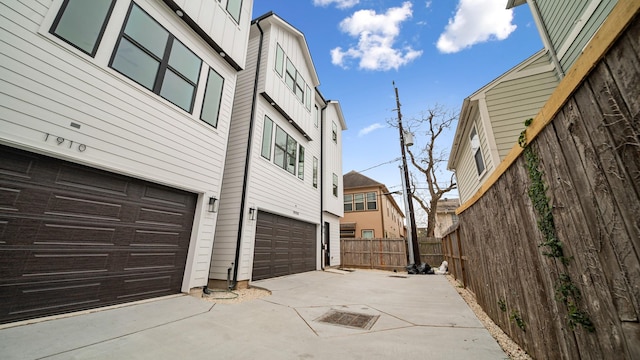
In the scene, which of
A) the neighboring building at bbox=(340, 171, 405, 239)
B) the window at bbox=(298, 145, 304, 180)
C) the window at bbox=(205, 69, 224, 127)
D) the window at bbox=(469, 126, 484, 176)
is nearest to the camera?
the window at bbox=(205, 69, 224, 127)

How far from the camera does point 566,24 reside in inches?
207

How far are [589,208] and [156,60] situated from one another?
21.6 ft

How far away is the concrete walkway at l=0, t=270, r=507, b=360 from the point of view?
2.40 metres

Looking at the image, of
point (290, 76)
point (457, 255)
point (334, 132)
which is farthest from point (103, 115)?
point (334, 132)

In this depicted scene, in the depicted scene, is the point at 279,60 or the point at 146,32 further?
the point at 279,60

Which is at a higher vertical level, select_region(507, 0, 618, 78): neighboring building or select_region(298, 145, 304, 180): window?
select_region(507, 0, 618, 78): neighboring building

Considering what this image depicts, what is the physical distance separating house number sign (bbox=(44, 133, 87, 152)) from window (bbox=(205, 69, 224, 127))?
2476 mm

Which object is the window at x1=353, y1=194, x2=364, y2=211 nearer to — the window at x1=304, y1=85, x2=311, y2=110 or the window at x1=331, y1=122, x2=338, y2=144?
the window at x1=331, y1=122, x2=338, y2=144

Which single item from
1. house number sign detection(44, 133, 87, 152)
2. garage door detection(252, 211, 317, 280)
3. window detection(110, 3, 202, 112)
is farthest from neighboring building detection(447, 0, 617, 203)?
house number sign detection(44, 133, 87, 152)

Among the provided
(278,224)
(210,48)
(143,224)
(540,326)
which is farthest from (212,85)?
(540,326)

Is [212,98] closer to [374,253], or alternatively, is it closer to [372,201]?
[374,253]

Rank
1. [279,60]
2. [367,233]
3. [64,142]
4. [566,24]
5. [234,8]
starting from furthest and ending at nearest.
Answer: [367,233] → [279,60] → [234,8] → [566,24] → [64,142]

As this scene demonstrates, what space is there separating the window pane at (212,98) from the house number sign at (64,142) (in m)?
2.49

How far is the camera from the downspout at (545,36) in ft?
18.5
